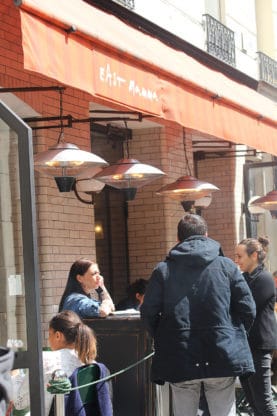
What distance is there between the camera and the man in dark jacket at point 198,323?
5926mm

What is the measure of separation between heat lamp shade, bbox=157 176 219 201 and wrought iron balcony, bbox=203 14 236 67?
4354mm

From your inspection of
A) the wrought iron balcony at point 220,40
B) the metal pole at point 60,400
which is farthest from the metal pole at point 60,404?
the wrought iron balcony at point 220,40

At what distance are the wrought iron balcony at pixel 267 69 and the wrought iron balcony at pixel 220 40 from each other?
169cm

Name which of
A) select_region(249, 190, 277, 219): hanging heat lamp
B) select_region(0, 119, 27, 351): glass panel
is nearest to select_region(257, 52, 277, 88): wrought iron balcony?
select_region(249, 190, 277, 219): hanging heat lamp

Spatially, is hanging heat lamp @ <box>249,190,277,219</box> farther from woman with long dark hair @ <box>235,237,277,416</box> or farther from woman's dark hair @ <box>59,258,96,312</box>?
woman's dark hair @ <box>59,258,96,312</box>

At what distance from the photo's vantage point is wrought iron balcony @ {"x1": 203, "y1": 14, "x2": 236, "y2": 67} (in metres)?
14.2

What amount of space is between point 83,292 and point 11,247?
299 cm

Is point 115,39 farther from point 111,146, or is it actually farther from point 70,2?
point 111,146

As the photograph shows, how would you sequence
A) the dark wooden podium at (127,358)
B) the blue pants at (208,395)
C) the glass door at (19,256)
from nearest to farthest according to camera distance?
1. the glass door at (19,256)
2. the blue pants at (208,395)
3. the dark wooden podium at (127,358)

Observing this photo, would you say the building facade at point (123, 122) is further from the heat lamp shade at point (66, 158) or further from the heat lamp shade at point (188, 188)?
the heat lamp shade at point (188, 188)

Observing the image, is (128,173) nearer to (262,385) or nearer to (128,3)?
(262,385)

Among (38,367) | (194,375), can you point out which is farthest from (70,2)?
(38,367)

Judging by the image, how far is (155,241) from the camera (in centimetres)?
1218

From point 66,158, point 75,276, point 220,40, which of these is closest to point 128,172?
point 66,158
